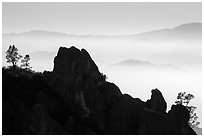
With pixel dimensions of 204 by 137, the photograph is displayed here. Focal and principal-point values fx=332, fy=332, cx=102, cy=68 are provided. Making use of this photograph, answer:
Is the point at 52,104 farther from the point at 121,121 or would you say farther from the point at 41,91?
the point at 121,121

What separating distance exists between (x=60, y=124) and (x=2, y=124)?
10.9 metres

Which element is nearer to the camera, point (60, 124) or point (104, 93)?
point (60, 124)

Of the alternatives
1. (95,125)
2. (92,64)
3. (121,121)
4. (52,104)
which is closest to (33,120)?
(52,104)

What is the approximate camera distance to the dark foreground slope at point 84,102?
6356 cm

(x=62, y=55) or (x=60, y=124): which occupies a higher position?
(x=62, y=55)

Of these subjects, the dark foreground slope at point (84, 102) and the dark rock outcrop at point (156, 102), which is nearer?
the dark foreground slope at point (84, 102)

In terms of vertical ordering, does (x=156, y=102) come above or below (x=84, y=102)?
above

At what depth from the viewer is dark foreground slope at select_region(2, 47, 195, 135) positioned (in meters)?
63.6

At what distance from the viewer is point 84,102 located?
225 ft

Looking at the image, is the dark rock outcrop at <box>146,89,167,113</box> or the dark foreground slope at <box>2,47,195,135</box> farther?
the dark rock outcrop at <box>146,89,167,113</box>

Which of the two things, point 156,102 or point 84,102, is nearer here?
point 84,102

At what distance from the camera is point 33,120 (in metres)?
55.6

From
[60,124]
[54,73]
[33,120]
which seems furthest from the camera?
[54,73]

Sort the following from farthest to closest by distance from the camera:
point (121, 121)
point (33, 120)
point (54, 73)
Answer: point (54, 73) → point (121, 121) → point (33, 120)
